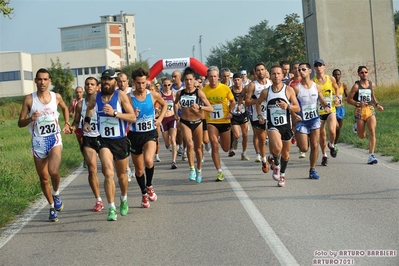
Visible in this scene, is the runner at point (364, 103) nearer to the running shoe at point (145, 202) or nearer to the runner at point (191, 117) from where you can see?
the runner at point (191, 117)

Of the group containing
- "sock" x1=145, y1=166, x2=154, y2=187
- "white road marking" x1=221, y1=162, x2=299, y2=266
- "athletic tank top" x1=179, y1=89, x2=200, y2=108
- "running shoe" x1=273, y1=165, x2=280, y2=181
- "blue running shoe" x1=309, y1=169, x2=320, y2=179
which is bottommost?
"white road marking" x1=221, y1=162, x2=299, y2=266

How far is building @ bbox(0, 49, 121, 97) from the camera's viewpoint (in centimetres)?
9969

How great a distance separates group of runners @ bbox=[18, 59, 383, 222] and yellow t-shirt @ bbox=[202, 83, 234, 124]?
0.7 inches

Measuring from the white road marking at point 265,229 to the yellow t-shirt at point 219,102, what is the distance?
1464 mm

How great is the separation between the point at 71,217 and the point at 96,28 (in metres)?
140

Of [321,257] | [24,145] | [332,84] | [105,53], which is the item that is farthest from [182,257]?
[105,53]

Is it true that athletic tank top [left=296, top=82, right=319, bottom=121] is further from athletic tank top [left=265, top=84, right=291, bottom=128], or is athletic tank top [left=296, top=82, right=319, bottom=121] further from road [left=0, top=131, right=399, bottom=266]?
road [left=0, top=131, right=399, bottom=266]

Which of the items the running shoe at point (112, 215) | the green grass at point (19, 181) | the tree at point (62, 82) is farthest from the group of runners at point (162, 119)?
the tree at point (62, 82)

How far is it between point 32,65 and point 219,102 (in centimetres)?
9669

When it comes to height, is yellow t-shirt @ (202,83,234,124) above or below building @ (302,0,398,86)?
below

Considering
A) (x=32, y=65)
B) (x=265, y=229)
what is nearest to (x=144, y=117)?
(x=265, y=229)

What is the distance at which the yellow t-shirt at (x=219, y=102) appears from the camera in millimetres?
12812

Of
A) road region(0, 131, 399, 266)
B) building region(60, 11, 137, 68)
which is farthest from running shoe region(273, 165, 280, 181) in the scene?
building region(60, 11, 137, 68)

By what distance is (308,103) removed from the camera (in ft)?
40.2
